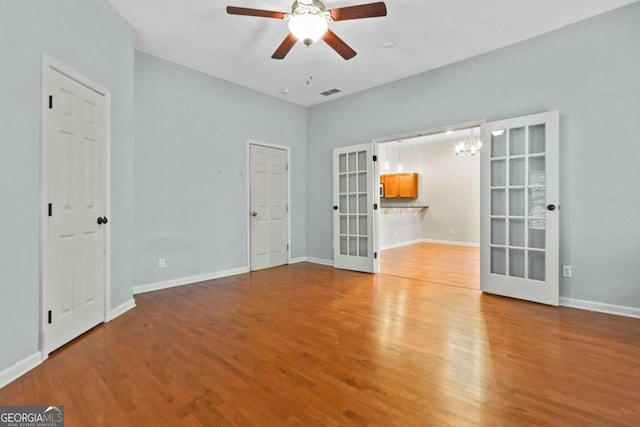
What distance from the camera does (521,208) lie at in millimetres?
3701

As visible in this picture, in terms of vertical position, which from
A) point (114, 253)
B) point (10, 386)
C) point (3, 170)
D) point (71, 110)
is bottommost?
point (10, 386)

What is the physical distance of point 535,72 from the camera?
362 centimetres

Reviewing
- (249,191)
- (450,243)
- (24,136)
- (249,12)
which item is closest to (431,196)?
(450,243)

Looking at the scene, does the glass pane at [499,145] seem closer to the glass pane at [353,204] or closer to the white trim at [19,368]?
the glass pane at [353,204]

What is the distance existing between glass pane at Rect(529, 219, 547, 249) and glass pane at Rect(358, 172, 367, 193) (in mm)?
2503

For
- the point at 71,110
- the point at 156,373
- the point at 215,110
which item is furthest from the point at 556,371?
the point at 215,110

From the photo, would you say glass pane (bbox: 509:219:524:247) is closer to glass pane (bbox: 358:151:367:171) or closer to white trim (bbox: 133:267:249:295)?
glass pane (bbox: 358:151:367:171)

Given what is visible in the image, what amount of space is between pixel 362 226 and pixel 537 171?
2665 mm

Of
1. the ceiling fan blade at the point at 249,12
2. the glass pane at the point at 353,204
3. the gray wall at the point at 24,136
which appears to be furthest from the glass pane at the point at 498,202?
the gray wall at the point at 24,136

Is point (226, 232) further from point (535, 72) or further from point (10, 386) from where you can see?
point (535, 72)

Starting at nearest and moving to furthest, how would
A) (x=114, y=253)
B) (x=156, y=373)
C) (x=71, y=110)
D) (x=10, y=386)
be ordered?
(x=10, y=386), (x=156, y=373), (x=71, y=110), (x=114, y=253)

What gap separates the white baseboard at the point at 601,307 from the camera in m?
3.07

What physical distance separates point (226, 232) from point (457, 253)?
17.9 ft

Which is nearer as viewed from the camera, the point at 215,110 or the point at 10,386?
the point at 10,386
